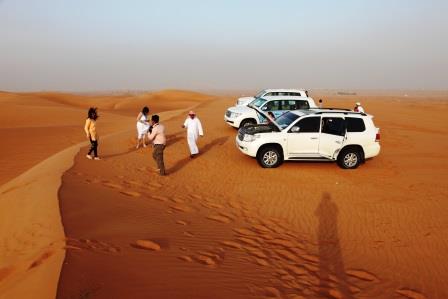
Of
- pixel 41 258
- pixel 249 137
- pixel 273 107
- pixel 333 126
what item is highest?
pixel 273 107

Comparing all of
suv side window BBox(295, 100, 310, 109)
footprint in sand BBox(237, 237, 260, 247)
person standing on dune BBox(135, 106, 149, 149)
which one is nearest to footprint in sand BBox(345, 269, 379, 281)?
footprint in sand BBox(237, 237, 260, 247)

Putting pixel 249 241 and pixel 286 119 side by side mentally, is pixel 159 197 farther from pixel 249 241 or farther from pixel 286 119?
pixel 286 119

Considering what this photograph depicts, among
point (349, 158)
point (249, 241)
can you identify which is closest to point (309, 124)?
point (349, 158)

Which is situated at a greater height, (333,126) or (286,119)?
(286,119)

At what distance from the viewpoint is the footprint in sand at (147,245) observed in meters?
5.54

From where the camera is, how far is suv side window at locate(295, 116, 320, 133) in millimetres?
11711

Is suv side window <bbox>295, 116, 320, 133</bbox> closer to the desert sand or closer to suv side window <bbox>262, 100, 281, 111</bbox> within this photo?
the desert sand

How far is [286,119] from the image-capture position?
40.8 ft

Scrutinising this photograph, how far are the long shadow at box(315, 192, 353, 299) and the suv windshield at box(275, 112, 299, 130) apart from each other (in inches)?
133

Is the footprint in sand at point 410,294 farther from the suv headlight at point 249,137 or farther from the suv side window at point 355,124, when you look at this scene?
the suv side window at point 355,124

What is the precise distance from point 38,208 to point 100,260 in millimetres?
2645

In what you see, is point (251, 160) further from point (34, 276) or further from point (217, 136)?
point (34, 276)

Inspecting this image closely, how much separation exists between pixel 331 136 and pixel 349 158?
1.03 meters

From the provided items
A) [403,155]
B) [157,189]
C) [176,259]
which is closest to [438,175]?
[403,155]
